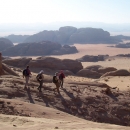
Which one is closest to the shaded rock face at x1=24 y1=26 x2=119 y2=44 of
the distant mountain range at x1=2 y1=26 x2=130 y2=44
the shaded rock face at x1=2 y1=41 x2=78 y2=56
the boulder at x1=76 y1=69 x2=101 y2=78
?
the distant mountain range at x1=2 y1=26 x2=130 y2=44

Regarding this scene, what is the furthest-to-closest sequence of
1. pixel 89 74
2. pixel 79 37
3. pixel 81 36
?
pixel 81 36 < pixel 79 37 < pixel 89 74

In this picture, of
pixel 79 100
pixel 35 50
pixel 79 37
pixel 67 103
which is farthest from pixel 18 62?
pixel 79 37

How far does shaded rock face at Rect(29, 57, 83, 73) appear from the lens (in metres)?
34.0

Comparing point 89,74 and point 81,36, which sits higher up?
point 81,36

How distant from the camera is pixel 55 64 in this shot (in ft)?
113

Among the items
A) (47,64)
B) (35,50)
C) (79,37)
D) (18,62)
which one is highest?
(79,37)

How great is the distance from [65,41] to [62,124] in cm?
10227

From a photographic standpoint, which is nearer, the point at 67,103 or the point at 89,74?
the point at 67,103

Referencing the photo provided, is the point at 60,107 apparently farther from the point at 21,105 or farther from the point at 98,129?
the point at 98,129

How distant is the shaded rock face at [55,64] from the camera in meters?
34.0

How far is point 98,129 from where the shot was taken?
255 inches

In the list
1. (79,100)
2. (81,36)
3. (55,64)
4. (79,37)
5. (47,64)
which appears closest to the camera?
(79,100)

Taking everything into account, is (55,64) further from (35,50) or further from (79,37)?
(79,37)

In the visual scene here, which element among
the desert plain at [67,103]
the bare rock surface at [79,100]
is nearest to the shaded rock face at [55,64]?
the desert plain at [67,103]
